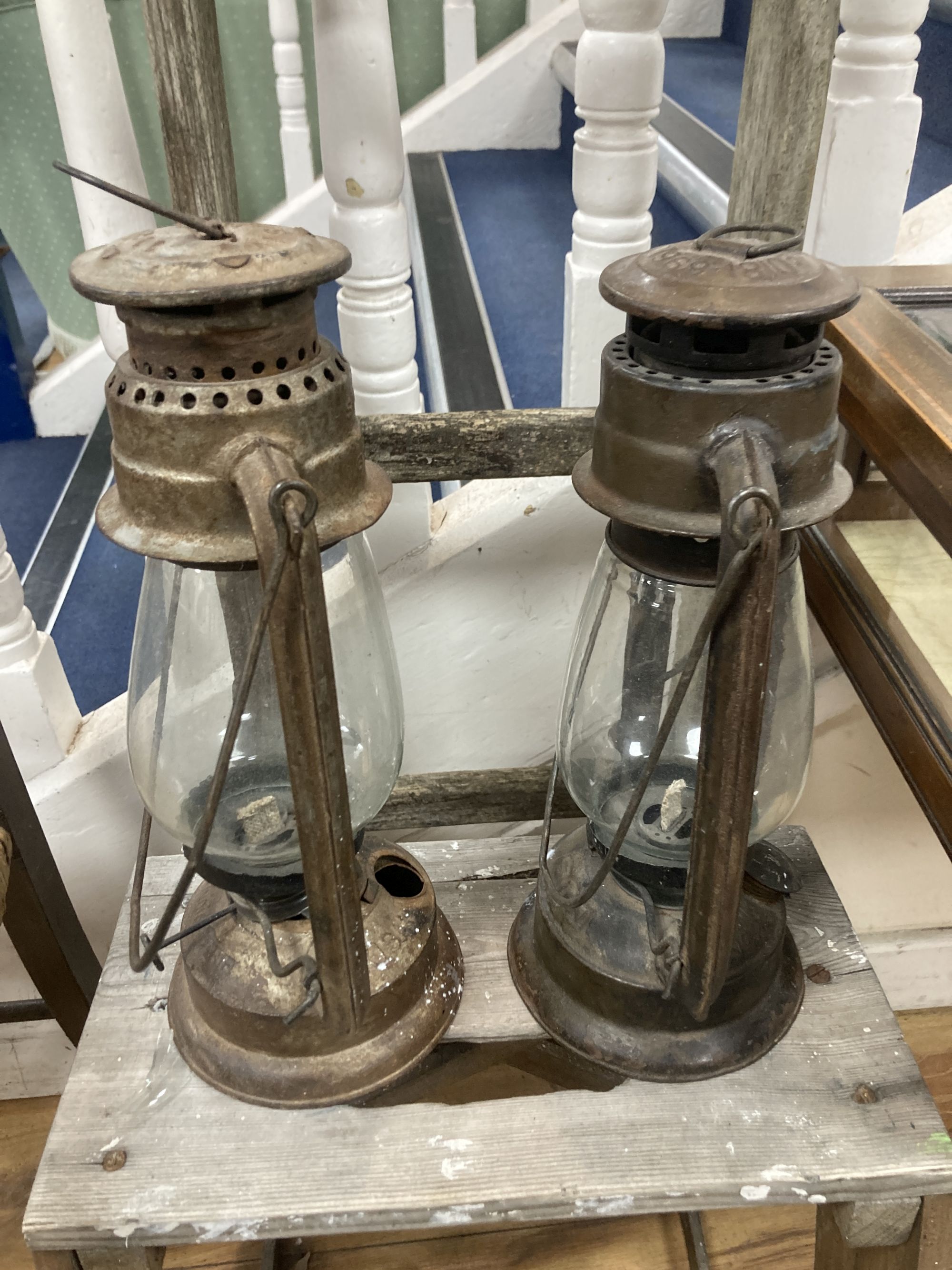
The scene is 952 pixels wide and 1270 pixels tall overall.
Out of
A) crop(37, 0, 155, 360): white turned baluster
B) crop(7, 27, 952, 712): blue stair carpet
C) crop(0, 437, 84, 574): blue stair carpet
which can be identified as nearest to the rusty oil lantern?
crop(37, 0, 155, 360): white turned baluster

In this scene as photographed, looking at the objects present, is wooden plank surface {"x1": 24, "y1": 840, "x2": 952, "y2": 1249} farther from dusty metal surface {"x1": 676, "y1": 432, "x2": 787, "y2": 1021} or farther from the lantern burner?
the lantern burner

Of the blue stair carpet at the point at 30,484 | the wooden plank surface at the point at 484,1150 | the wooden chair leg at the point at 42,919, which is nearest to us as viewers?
the wooden plank surface at the point at 484,1150

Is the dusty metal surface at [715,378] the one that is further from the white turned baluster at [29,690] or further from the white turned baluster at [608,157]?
the white turned baluster at [29,690]

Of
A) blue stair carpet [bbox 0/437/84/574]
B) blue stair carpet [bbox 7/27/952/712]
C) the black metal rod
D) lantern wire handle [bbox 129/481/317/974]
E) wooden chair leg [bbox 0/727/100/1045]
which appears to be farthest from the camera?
blue stair carpet [bbox 0/437/84/574]

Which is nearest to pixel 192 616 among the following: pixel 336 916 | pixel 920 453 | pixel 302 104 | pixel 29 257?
pixel 336 916

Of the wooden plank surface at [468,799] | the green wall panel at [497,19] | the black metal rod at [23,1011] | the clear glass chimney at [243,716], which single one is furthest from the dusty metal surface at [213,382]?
the green wall panel at [497,19]

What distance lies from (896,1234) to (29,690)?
821mm

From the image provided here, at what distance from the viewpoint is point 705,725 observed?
490mm

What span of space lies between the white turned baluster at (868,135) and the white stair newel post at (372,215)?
0.36 m

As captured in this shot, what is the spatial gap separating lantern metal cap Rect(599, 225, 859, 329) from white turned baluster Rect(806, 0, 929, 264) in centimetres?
41

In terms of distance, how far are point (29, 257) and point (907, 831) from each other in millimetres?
1941

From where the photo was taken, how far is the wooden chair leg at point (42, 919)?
2.75ft

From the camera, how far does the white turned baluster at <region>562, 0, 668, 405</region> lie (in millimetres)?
728

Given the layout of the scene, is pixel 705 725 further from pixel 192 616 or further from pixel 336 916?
pixel 192 616
